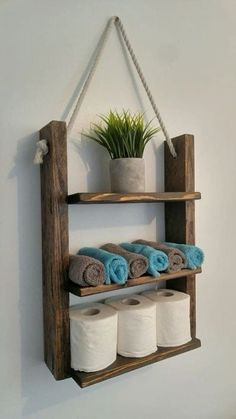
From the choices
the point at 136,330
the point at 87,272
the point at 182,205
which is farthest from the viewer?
the point at 182,205

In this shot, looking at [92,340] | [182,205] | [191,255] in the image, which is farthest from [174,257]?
[92,340]

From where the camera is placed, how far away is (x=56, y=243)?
0.67 meters

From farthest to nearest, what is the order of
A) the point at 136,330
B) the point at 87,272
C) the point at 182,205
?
the point at 182,205 → the point at 136,330 → the point at 87,272

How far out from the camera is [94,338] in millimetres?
682

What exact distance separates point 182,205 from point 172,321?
0.32m

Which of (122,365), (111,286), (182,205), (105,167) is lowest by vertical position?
(122,365)

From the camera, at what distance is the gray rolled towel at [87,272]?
0.64 meters

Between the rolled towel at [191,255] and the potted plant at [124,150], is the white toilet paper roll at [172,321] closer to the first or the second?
the rolled towel at [191,255]

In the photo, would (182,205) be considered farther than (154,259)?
Yes

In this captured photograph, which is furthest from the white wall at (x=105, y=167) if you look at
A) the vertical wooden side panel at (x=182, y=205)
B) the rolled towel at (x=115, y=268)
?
the rolled towel at (x=115, y=268)

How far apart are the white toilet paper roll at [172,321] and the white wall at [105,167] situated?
0.19 m

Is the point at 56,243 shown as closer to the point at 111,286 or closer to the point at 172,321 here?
the point at 111,286

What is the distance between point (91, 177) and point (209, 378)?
83 cm

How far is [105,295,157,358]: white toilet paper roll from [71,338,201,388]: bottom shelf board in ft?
0.05
